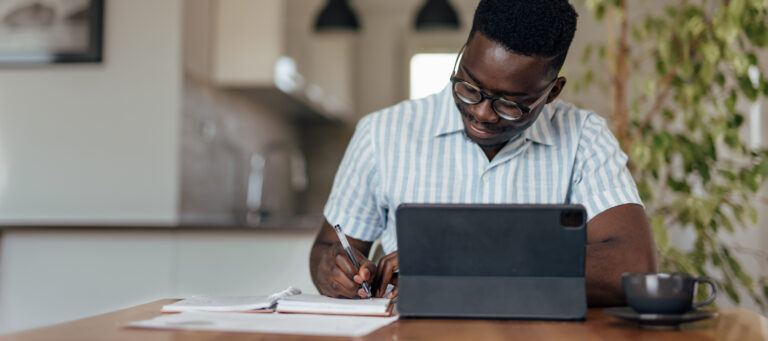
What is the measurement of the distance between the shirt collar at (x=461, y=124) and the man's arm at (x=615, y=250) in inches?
8.9

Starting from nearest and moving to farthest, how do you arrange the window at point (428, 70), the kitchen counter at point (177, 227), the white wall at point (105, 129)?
1. the kitchen counter at point (177, 227)
2. the white wall at point (105, 129)
3. the window at point (428, 70)

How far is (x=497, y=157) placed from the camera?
166 centimetres

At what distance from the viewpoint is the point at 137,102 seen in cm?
323

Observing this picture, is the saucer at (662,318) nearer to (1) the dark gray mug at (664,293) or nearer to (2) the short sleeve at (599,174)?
(1) the dark gray mug at (664,293)

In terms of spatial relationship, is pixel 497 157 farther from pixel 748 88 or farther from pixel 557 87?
pixel 748 88

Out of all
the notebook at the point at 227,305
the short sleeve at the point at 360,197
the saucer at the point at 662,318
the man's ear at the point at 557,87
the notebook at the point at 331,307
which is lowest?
the notebook at the point at 227,305

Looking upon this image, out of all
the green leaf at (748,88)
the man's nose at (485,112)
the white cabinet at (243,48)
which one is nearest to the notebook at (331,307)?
the man's nose at (485,112)

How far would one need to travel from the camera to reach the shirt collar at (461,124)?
1661 millimetres

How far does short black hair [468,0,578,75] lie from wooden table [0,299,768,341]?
522 millimetres

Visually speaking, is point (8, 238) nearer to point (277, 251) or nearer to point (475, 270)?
point (277, 251)

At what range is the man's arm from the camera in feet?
4.25

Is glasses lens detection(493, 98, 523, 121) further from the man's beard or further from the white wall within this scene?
the white wall

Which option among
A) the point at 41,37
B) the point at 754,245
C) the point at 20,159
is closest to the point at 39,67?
the point at 41,37

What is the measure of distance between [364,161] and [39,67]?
2116mm
